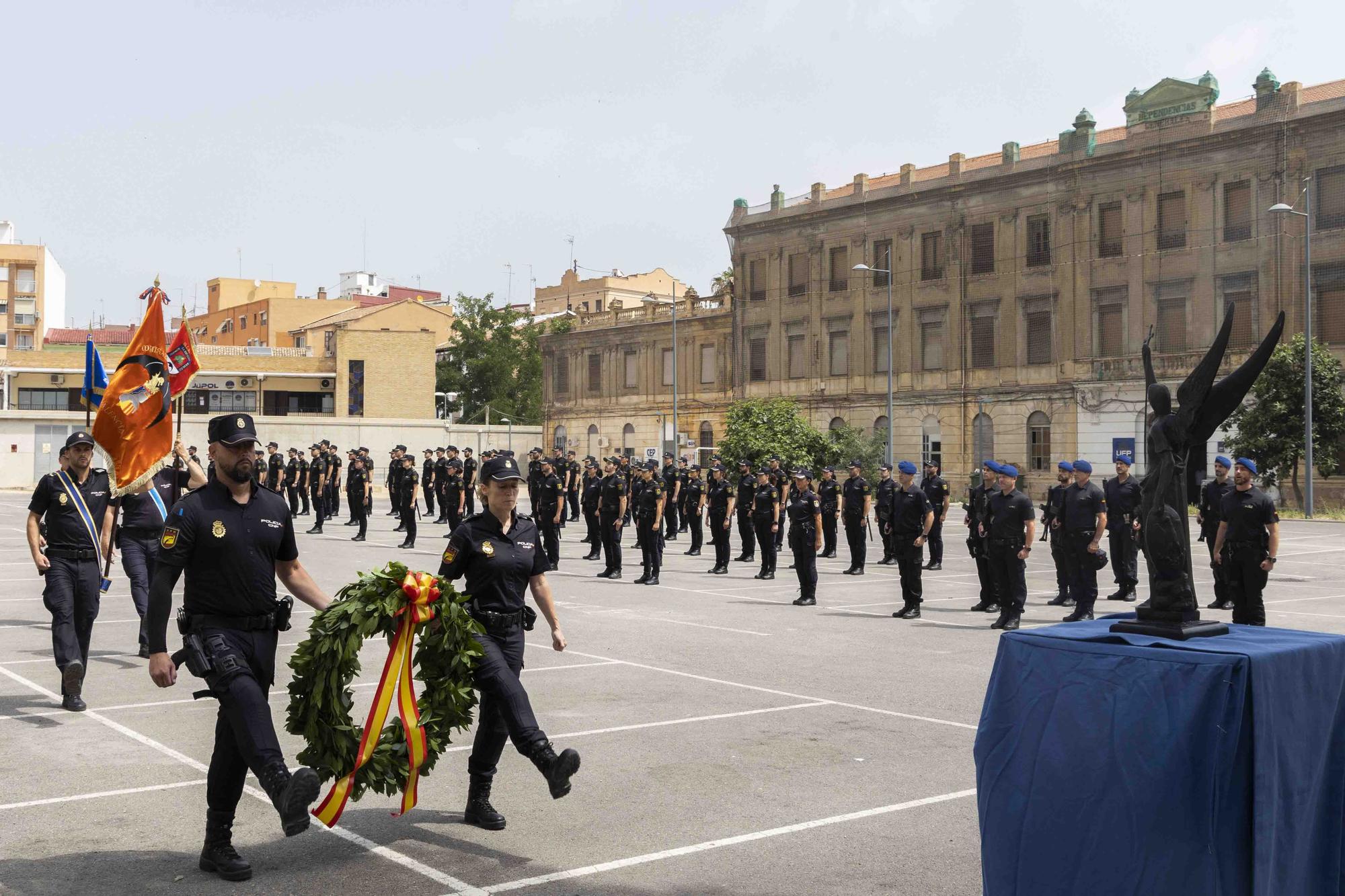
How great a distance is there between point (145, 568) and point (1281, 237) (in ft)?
141

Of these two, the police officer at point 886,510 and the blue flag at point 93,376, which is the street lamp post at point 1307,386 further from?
the blue flag at point 93,376

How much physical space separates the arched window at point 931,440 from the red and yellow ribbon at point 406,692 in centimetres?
5180

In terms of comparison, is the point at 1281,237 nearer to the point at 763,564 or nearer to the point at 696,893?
the point at 763,564

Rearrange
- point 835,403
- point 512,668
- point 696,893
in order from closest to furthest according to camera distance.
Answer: point 696,893, point 512,668, point 835,403

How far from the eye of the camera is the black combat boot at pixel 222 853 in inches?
219

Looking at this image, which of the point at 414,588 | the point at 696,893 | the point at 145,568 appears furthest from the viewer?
the point at 145,568

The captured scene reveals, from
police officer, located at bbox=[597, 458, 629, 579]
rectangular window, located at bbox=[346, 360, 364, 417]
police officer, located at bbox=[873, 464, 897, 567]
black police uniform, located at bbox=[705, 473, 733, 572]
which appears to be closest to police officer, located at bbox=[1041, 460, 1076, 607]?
police officer, located at bbox=[873, 464, 897, 567]

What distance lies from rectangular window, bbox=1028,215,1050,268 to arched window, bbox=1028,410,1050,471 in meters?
5.83

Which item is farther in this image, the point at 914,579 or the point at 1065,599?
the point at 1065,599

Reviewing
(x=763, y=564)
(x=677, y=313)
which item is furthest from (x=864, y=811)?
(x=677, y=313)

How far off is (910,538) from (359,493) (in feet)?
55.4

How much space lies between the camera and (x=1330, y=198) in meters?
45.0

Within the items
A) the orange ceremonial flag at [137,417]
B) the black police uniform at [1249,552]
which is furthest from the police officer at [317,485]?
the black police uniform at [1249,552]

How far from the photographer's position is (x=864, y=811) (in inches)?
265
